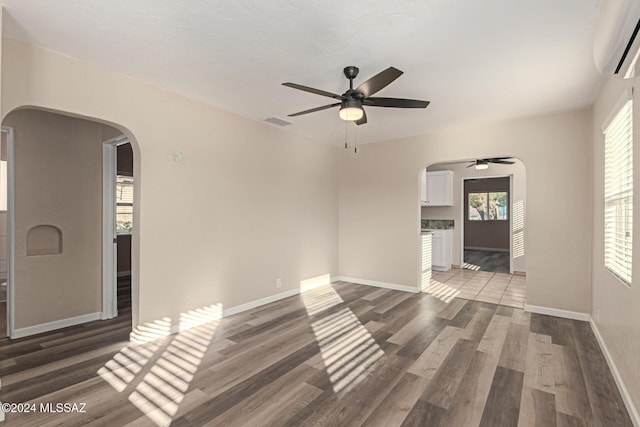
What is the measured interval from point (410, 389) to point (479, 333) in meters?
1.54

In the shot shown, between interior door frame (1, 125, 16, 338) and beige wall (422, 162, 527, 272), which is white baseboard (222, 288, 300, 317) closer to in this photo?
interior door frame (1, 125, 16, 338)

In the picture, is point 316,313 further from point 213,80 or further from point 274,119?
point 213,80

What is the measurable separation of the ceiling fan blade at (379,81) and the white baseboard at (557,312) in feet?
11.9

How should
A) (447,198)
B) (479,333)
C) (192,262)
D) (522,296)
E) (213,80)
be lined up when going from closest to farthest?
1. (213,80)
2. (479,333)
3. (192,262)
4. (522,296)
5. (447,198)

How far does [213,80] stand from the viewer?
3236 millimetres

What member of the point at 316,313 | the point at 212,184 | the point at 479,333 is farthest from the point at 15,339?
the point at 479,333

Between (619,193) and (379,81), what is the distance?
2.17 metres

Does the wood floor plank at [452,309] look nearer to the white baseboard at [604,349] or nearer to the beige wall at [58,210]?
the white baseboard at [604,349]

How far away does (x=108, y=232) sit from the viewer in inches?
158

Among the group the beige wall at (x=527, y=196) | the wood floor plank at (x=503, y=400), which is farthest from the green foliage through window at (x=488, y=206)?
the wood floor plank at (x=503, y=400)

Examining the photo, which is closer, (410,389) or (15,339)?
(410,389)

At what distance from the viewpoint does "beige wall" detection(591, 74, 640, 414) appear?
2037 millimetres

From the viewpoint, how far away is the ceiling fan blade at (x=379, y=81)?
237cm

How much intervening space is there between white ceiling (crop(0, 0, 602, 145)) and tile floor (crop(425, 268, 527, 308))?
2840 mm
